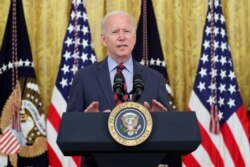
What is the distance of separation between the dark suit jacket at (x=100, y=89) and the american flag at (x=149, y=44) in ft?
7.04

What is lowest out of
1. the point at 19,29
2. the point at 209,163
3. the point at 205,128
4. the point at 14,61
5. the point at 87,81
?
the point at 209,163

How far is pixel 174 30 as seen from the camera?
5.06 meters

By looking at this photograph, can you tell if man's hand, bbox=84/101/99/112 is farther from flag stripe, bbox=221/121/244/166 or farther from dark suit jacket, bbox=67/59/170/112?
flag stripe, bbox=221/121/244/166

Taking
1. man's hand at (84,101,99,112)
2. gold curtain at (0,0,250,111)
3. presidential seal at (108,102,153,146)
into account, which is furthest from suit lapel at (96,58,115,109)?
gold curtain at (0,0,250,111)

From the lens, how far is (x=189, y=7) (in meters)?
5.11

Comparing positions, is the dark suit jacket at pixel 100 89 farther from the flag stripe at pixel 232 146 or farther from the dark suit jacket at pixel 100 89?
the flag stripe at pixel 232 146

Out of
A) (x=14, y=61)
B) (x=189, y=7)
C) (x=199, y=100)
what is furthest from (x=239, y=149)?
(x=14, y=61)

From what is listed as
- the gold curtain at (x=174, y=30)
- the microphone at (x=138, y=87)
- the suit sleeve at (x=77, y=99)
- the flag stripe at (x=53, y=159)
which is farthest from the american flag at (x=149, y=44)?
the microphone at (x=138, y=87)

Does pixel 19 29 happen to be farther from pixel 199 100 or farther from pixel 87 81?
pixel 87 81

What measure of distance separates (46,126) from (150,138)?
2.80m

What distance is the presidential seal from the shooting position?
2047 mm

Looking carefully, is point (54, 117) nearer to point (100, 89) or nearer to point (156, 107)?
point (100, 89)

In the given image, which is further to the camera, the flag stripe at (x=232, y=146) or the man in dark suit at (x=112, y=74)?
the flag stripe at (x=232, y=146)

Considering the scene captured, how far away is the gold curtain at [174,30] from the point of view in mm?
4930
